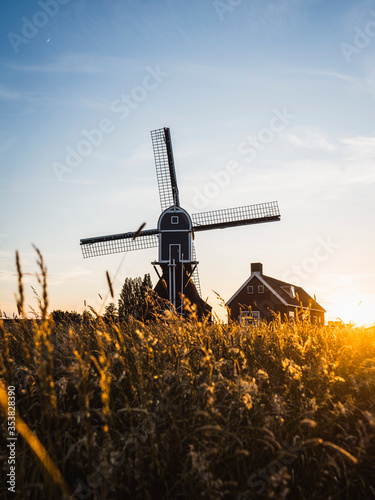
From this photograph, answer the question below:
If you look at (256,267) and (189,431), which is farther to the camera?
(256,267)

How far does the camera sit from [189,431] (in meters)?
2.91

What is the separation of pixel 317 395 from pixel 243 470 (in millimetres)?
1220

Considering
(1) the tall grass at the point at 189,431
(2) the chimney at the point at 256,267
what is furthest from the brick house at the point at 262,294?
(1) the tall grass at the point at 189,431

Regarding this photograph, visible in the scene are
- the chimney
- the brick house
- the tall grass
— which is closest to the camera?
the tall grass

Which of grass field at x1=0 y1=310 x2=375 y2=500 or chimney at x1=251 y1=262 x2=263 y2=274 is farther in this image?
chimney at x1=251 y1=262 x2=263 y2=274

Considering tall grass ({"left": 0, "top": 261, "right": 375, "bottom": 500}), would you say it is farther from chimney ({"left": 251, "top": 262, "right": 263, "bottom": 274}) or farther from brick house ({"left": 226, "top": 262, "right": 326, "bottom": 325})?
chimney ({"left": 251, "top": 262, "right": 263, "bottom": 274})

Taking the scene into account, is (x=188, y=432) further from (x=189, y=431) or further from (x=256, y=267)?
(x=256, y=267)

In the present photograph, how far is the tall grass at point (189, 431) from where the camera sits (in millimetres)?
2205

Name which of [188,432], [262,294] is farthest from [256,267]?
[188,432]

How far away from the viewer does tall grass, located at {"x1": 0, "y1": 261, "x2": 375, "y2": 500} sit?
7.23 ft

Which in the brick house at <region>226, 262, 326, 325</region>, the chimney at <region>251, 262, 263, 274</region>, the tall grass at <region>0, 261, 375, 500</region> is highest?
the chimney at <region>251, 262, 263, 274</region>

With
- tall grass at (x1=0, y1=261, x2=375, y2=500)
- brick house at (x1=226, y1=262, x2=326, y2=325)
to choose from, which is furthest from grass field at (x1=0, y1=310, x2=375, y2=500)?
brick house at (x1=226, y1=262, x2=326, y2=325)

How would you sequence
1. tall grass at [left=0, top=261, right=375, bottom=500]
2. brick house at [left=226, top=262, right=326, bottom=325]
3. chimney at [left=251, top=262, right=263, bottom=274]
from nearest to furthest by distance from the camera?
tall grass at [left=0, top=261, right=375, bottom=500] < brick house at [left=226, top=262, right=326, bottom=325] < chimney at [left=251, top=262, right=263, bottom=274]

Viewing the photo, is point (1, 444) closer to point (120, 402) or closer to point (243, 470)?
point (120, 402)
